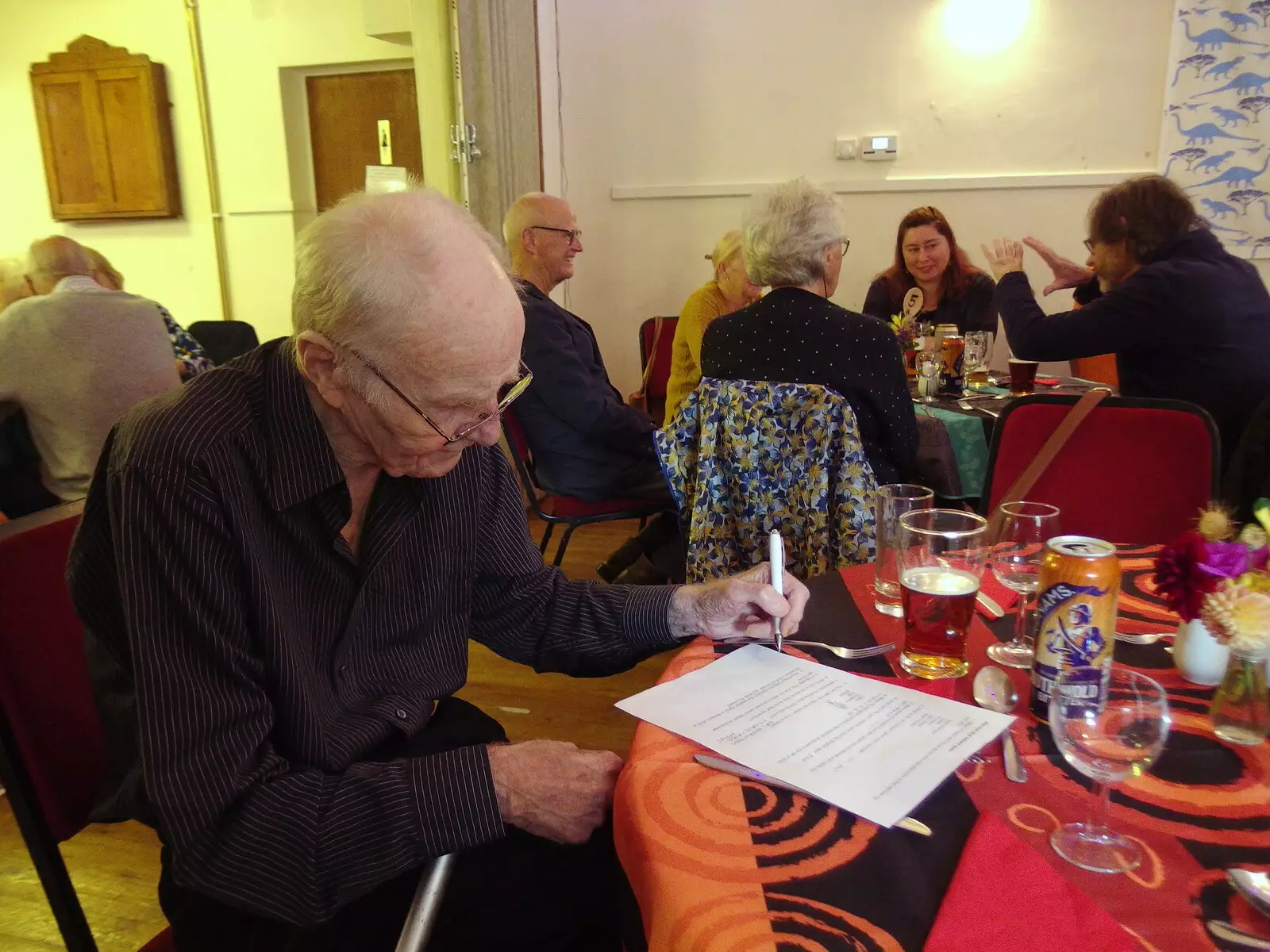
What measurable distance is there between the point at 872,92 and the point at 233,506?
427 centimetres

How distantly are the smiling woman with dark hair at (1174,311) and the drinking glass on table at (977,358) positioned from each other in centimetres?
34

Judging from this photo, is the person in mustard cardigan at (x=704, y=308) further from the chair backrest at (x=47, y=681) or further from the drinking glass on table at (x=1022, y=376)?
the chair backrest at (x=47, y=681)

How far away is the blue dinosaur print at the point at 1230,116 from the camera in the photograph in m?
3.92

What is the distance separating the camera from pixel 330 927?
0.99 meters

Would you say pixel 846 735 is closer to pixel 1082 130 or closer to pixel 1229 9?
pixel 1082 130

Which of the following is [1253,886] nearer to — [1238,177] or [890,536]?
[890,536]

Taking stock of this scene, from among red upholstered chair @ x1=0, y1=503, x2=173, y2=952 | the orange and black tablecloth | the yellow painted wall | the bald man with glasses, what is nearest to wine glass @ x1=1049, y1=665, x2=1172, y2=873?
the orange and black tablecloth

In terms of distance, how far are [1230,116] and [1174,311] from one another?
7.33ft

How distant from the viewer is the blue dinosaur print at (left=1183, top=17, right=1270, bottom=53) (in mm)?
3863

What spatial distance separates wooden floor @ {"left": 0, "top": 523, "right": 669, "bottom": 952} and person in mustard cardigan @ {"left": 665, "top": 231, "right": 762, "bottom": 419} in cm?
105

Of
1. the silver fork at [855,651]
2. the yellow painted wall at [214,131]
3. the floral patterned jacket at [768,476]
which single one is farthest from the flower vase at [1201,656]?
the yellow painted wall at [214,131]

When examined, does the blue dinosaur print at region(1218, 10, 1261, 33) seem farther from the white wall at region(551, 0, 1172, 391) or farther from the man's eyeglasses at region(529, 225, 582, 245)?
the man's eyeglasses at region(529, 225, 582, 245)

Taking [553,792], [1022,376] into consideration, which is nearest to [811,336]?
[1022,376]

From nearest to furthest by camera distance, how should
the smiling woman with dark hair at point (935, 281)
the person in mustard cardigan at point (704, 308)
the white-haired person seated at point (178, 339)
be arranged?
the person in mustard cardigan at point (704, 308)
the white-haired person seated at point (178, 339)
the smiling woman with dark hair at point (935, 281)
